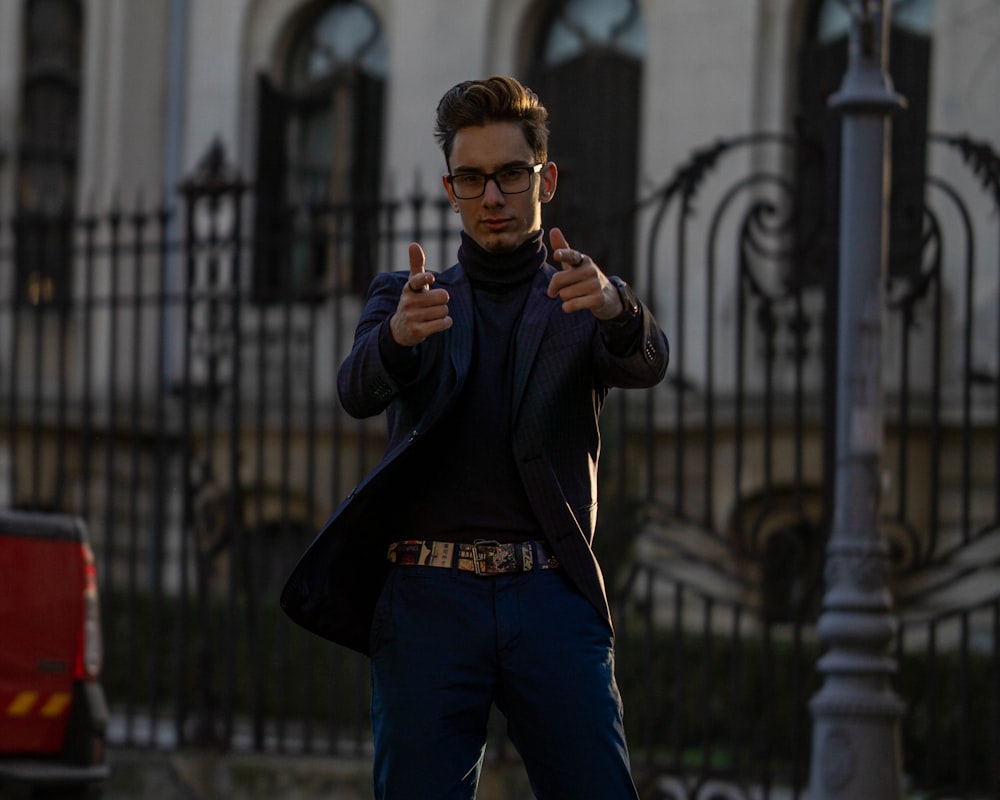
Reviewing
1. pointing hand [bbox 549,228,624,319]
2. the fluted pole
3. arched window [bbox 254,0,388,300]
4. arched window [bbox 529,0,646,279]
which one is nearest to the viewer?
pointing hand [bbox 549,228,624,319]

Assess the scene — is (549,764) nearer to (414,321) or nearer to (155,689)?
(414,321)

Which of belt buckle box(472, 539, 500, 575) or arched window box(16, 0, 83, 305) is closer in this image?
belt buckle box(472, 539, 500, 575)

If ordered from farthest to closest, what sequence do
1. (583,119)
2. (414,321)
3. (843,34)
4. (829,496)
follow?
(583,119), (843,34), (829,496), (414,321)

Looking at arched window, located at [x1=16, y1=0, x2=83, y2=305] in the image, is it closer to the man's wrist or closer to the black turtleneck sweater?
the black turtleneck sweater

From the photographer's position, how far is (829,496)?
8.84 metres

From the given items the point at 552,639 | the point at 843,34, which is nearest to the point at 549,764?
the point at 552,639

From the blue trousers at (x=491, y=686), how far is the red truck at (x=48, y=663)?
11.7 feet

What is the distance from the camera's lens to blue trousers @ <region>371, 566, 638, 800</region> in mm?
3939

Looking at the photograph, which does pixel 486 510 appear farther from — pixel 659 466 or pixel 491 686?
pixel 659 466

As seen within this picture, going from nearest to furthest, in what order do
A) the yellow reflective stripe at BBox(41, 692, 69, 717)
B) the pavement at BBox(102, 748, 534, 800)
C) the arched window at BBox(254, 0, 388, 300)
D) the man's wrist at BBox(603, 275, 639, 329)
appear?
the man's wrist at BBox(603, 275, 639, 329) < the yellow reflective stripe at BBox(41, 692, 69, 717) < the pavement at BBox(102, 748, 534, 800) < the arched window at BBox(254, 0, 388, 300)

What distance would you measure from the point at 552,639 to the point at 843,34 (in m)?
13.0

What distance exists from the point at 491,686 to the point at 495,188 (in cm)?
95

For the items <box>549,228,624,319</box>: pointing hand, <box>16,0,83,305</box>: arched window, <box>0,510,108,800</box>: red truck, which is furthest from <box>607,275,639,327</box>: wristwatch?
<box>16,0,83,305</box>: arched window

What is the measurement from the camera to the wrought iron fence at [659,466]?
9.10 m
